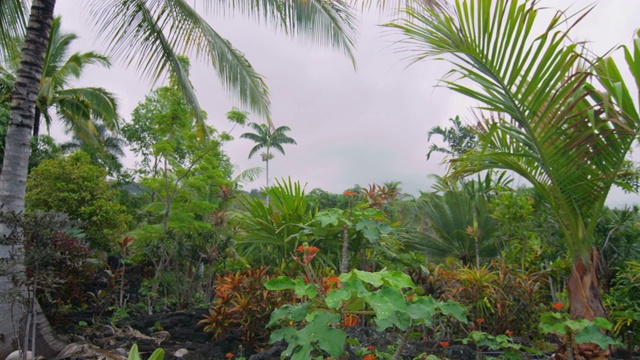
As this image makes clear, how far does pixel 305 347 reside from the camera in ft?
6.25

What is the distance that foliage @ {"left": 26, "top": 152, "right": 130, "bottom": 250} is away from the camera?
809cm

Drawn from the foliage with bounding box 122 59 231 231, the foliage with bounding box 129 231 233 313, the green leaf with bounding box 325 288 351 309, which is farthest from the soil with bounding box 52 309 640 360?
the foliage with bounding box 122 59 231 231

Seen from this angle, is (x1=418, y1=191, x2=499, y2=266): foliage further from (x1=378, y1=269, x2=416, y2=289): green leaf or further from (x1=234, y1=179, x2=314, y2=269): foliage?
(x1=378, y1=269, x2=416, y2=289): green leaf

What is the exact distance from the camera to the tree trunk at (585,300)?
2.97m

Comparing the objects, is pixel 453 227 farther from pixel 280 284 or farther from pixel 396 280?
pixel 280 284

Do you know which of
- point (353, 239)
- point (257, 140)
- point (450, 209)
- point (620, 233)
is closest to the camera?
point (353, 239)

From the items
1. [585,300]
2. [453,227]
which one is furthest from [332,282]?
[453,227]

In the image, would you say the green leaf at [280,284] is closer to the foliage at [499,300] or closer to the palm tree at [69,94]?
the foliage at [499,300]

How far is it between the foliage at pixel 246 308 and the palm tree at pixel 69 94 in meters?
12.3

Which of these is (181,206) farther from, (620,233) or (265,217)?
(620,233)

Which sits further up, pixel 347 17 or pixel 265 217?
pixel 347 17

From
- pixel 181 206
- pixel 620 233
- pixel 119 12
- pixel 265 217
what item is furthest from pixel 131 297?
pixel 620 233

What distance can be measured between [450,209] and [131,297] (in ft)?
31.0

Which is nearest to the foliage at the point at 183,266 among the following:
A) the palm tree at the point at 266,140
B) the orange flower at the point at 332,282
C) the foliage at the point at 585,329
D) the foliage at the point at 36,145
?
the orange flower at the point at 332,282
